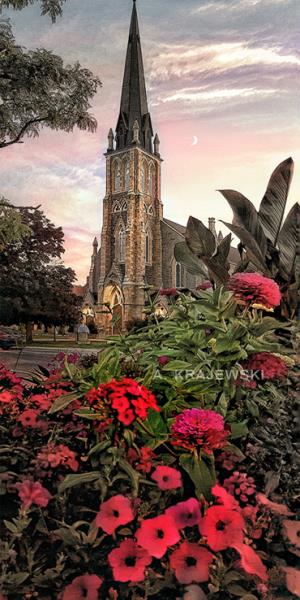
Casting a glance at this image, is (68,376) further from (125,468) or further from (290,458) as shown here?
(290,458)

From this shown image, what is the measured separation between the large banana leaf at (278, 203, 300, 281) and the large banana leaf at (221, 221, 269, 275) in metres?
0.19

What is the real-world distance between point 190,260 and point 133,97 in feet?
127

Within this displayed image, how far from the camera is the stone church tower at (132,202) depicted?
36281 millimetres

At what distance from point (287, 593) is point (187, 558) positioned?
286 millimetres

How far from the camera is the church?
36406mm

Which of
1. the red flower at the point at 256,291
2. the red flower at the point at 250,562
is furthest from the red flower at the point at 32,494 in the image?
the red flower at the point at 256,291

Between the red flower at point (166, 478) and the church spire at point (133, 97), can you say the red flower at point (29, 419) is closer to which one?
the red flower at point (166, 478)

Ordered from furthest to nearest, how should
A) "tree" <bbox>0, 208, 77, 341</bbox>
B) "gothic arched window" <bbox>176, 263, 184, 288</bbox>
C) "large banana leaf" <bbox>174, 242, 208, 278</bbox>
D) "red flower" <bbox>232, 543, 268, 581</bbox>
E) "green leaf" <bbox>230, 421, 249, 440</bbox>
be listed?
"gothic arched window" <bbox>176, 263, 184, 288</bbox>, "tree" <bbox>0, 208, 77, 341</bbox>, "large banana leaf" <bbox>174, 242, 208, 278</bbox>, "green leaf" <bbox>230, 421, 249, 440</bbox>, "red flower" <bbox>232, 543, 268, 581</bbox>

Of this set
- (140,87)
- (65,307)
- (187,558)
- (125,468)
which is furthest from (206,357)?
(140,87)

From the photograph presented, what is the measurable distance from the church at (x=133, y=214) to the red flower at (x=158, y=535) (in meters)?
34.2

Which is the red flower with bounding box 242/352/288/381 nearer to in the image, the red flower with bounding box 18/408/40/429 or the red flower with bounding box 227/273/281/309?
the red flower with bounding box 227/273/281/309

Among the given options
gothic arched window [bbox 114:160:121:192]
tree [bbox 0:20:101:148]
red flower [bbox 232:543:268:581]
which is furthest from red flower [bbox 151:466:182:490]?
gothic arched window [bbox 114:160:121:192]

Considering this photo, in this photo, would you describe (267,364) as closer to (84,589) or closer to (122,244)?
(84,589)

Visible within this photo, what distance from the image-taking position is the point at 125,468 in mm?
1226
